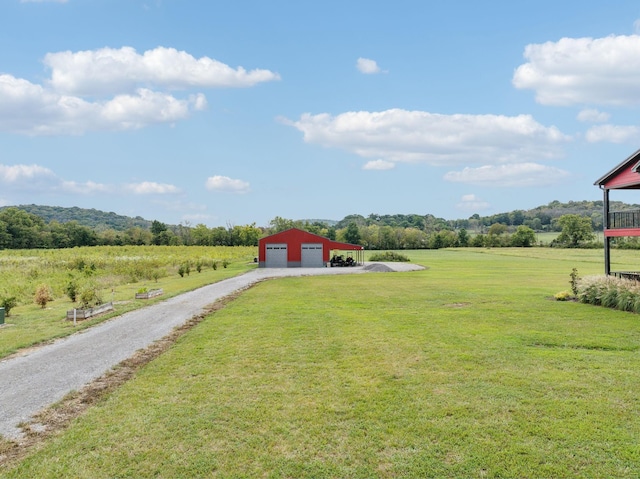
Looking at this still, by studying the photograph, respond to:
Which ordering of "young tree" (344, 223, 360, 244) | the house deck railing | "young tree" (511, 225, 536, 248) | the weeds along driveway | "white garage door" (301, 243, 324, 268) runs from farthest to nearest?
"young tree" (344, 223, 360, 244) → "young tree" (511, 225, 536, 248) → "white garage door" (301, 243, 324, 268) → the house deck railing → the weeds along driveway

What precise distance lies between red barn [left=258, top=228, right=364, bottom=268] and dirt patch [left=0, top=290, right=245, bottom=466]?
3362 centimetres

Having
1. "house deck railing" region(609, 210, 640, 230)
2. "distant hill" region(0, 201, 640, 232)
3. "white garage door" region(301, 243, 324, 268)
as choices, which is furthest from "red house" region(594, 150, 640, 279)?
"distant hill" region(0, 201, 640, 232)

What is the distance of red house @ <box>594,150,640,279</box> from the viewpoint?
1909 centimetres

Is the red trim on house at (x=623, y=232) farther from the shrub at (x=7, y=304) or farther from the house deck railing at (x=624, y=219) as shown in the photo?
the shrub at (x=7, y=304)

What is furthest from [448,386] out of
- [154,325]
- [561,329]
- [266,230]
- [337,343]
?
[266,230]

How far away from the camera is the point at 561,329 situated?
42.6 ft

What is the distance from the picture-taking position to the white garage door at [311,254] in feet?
149

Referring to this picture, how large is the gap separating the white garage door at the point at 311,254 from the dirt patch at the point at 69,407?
34.0 m

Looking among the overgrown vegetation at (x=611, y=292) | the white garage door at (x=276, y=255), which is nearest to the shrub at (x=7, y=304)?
the overgrown vegetation at (x=611, y=292)

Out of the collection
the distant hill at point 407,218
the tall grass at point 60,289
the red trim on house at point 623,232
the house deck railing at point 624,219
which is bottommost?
the tall grass at point 60,289

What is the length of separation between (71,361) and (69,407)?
10.2ft

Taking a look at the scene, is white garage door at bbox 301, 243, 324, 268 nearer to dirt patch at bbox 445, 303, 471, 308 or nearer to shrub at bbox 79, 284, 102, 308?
dirt patch at bbox 445, 303, 471, 308

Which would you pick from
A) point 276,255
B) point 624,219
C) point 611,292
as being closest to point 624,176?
point 624,219

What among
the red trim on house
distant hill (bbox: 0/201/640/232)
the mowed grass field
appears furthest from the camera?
distant hill (bbox: 0/201/640/232)
